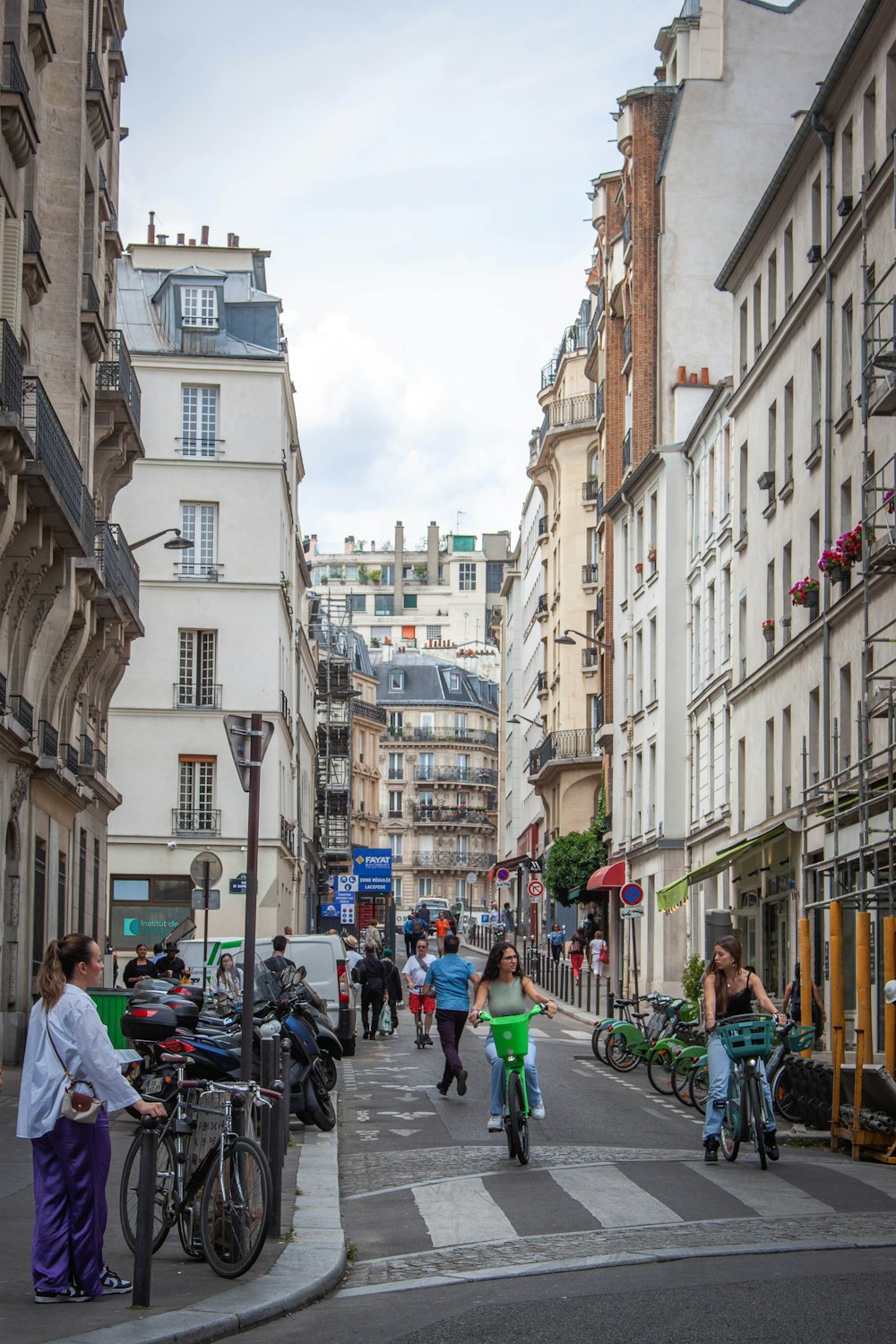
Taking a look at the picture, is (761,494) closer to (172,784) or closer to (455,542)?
(172,784)

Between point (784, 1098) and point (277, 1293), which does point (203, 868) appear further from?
point (277, 1293)

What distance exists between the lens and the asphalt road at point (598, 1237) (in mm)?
9164

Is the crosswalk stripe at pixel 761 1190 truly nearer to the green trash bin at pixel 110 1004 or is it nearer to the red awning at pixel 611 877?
the green trash bin at pixel 110 1004

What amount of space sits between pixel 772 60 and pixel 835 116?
68.1ft

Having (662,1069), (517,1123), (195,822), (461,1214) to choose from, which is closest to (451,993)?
(662,1069)

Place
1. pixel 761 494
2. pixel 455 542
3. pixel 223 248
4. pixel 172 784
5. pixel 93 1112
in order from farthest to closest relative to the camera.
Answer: pixel 455 542, pixel 223 248, pixel 172 784, pixel 761 494, pixel 93 1112

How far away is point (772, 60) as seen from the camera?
167ft

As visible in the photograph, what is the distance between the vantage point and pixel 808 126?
32.1 metres

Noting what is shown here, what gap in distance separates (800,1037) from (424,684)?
127854 mm

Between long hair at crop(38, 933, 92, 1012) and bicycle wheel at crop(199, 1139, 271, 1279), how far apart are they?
137 cm

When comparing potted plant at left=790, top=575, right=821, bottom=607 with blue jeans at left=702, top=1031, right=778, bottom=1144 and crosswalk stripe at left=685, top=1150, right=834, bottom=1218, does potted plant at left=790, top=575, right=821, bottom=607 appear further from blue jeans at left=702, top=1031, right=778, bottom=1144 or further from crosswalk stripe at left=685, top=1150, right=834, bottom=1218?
blue jeans at left=702, top=1031, right=778, bottom=1144

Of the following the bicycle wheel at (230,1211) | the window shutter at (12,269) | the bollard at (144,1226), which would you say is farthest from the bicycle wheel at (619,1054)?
the bollard at (144,1226)

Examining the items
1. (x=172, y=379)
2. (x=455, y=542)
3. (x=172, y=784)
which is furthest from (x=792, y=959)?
(x=455, y=542)

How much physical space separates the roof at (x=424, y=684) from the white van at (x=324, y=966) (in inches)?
4664
